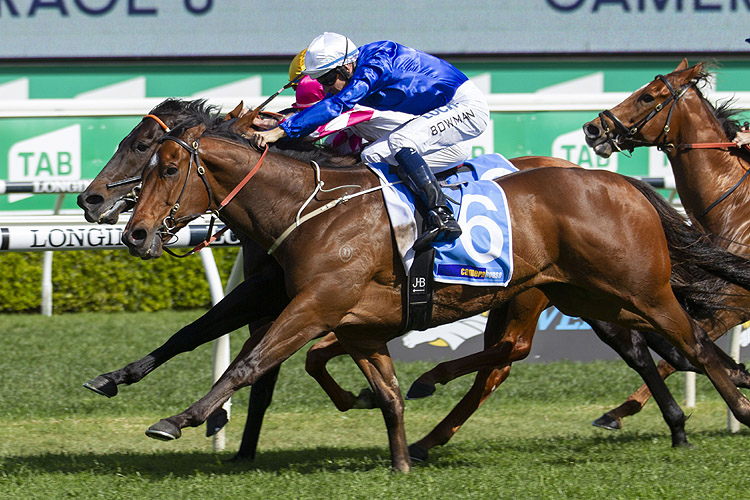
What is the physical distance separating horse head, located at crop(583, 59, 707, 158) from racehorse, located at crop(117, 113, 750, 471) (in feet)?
3.28

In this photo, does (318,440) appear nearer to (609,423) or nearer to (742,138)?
(609,423)

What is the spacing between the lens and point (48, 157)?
28.9ft

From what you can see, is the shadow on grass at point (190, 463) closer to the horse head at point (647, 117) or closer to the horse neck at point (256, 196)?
the horse neck at point (256, 196)

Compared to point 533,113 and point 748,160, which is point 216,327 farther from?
point 533,113

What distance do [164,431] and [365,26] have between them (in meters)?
9.11

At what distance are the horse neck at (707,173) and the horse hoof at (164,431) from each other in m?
2.87

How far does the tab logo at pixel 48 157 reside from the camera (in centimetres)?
873

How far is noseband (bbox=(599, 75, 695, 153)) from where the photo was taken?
553cm

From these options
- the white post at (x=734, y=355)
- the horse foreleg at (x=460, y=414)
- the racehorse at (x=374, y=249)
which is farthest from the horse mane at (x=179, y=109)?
the white post at (x=734, y=355)

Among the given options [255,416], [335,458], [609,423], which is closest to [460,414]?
[335,458]

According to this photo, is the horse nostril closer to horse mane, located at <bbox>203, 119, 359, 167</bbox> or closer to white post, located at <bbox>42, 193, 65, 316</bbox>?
horse mane, located at <bbox>203, 119, 359, 167</bbox>

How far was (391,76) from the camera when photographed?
14.6ft

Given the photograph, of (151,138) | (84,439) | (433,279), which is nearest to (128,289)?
(84,439)

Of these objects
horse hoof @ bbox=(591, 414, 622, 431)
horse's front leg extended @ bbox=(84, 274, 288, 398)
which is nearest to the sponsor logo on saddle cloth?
horse's front leg extended @ bbox=(84, 274, 288, 398)
